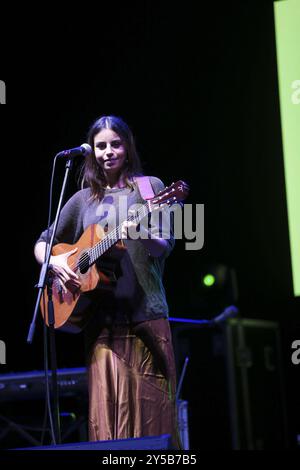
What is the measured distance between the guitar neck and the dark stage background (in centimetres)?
229

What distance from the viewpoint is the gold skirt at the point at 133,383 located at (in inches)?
102

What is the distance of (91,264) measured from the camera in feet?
9.10

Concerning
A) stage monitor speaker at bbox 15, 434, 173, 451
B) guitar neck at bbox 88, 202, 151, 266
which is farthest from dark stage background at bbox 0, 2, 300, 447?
stage monitor speaker at bbox 15, 434, 173, 451

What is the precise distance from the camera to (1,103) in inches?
201

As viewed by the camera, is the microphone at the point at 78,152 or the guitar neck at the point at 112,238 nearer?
the guitar neck at the point at 112,238

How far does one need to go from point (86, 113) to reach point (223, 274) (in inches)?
67.9

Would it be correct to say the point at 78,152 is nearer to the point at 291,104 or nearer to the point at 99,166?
the point at 99,166

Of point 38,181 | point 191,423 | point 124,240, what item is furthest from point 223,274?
point 124,240

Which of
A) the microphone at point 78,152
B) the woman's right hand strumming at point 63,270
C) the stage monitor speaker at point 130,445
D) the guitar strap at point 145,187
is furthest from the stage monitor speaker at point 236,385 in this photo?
the stage monitor speaker at point 130,445

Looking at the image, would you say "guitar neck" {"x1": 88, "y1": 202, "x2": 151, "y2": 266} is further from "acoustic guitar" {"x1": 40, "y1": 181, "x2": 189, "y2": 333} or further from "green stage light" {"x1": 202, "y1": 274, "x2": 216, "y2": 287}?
"green stage light" {"x1": 202, "y1": 274, "x2": 216, "y2": 287}

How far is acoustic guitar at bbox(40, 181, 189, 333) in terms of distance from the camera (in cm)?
263

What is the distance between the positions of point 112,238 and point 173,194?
0.31 meters

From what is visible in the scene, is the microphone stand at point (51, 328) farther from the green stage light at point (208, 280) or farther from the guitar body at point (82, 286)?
the green stage light at point (208, 280)

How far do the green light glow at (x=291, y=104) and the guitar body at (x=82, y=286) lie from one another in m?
1.57
